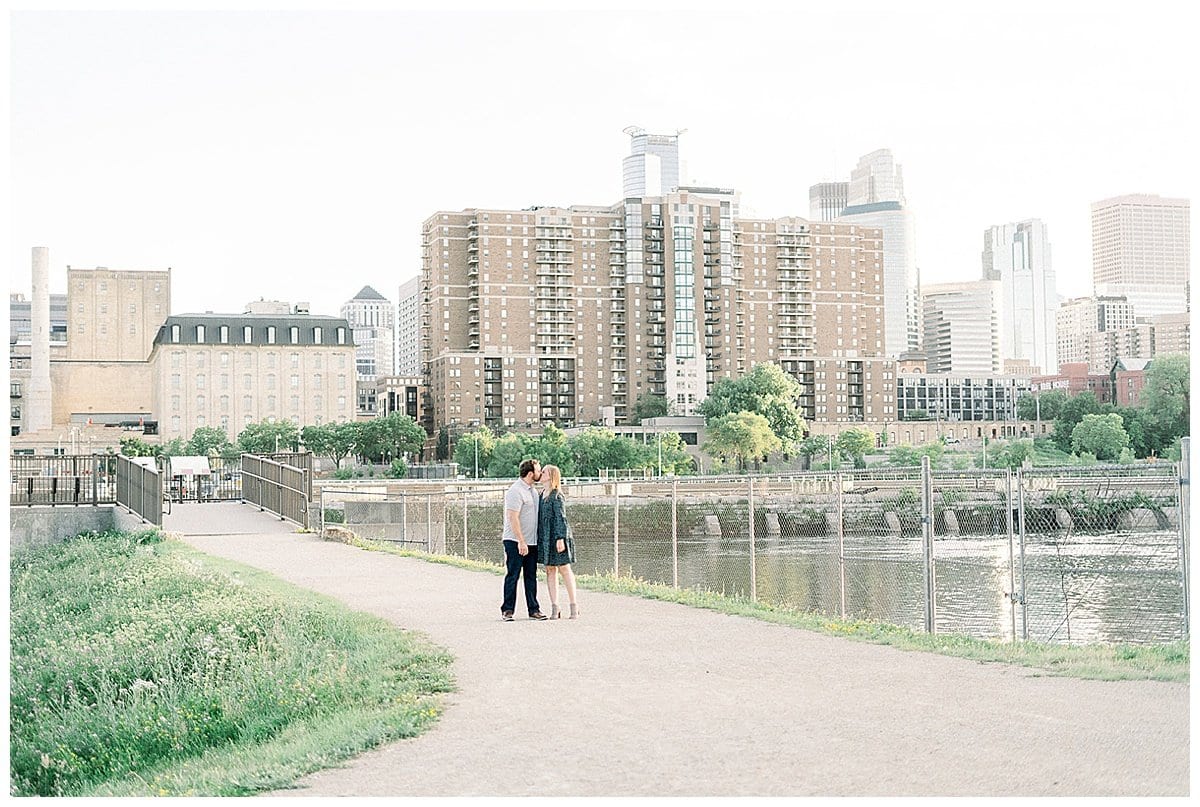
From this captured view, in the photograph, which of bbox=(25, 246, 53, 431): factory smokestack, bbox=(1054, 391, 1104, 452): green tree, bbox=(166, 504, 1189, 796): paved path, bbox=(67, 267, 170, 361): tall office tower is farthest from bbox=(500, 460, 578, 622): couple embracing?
bbox=(1054, 391, 1104, 452): green tree

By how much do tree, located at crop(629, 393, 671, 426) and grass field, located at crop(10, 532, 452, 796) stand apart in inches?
5431

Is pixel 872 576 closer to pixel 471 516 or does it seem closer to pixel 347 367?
pixel 471 516

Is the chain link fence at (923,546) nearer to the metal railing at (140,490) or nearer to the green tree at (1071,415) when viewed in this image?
the metal railing at (140,490)

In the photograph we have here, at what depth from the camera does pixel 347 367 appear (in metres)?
138

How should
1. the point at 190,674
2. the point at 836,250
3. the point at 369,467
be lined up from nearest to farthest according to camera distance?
1. the point at 190,674
2. the point at 369,467
3. the point at 836,250

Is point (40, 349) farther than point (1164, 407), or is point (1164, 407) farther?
point (1164, 407)

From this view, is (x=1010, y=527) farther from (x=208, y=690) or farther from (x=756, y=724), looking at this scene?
(x=208, y=690)

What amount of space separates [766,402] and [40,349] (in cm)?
7049

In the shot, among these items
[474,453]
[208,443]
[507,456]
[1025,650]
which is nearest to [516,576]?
[1025,650]

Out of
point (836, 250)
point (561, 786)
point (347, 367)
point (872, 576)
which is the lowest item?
point (872, 576)

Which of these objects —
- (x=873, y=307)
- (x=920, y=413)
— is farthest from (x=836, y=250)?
(x=920, y=413)

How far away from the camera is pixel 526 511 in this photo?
46.3 feet

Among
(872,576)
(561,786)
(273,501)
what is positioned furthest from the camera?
(872,576)

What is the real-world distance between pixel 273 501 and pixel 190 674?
65.9 feet
